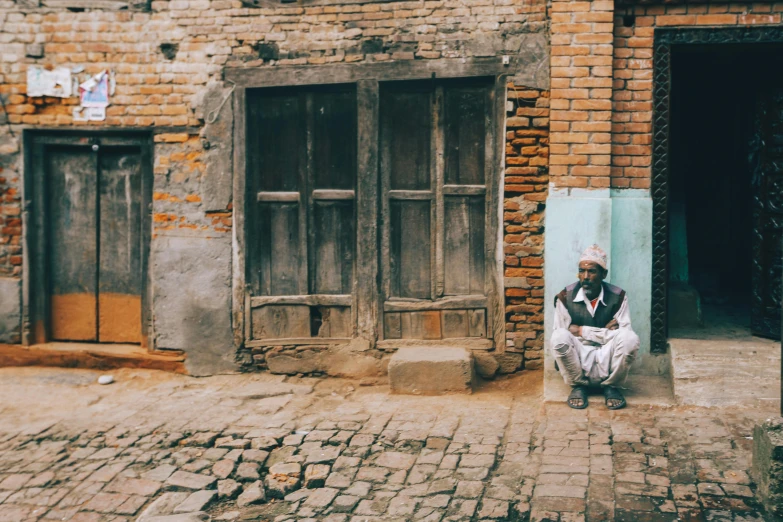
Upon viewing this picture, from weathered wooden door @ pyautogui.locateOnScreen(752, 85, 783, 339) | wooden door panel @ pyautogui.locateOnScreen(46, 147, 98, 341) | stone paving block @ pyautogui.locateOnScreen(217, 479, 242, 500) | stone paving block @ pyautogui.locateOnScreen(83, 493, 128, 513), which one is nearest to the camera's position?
stone paving block @ pyautogui.locateOnScreen(83, 493, 128, 513)

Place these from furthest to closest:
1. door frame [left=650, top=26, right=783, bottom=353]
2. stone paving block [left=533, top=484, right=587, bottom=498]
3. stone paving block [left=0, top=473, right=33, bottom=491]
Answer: door frame [left=650, top=26, right=783, bottom=353] → stone paving block [left=0, top=473, right=33, bottom=491] → stone paving block [left=533, top=484, right=587, bottom=498]

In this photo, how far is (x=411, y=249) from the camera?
685cm

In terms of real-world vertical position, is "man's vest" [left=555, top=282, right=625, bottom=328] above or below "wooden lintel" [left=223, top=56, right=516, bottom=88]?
below

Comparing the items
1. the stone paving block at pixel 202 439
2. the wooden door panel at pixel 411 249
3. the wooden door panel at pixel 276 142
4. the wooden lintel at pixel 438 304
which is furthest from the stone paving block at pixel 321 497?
the wooden door panel at pixel 276 142

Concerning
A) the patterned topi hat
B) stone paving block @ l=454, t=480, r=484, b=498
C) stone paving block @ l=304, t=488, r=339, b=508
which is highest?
the patterned topi hat

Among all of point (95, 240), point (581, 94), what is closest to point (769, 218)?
point (581, 94)

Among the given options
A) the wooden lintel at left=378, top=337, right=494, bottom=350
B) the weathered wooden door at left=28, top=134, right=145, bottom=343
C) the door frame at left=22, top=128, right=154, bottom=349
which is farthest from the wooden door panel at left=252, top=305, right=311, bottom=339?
the weathered wooden door at left=28, top=134, right=145, bottom=343

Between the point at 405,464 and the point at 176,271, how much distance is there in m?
3.23

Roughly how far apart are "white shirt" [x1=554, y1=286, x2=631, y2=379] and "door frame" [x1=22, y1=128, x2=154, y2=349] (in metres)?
3.92

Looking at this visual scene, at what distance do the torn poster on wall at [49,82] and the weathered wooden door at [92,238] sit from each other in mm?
465

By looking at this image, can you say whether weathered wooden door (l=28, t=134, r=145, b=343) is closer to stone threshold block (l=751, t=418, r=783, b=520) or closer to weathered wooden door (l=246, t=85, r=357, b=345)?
weathered wooden door (l=246, t=85, r=357, b=345)

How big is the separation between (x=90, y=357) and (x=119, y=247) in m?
1.10

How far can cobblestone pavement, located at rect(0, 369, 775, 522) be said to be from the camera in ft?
14.3

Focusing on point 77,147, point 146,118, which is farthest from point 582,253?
point 77,147
